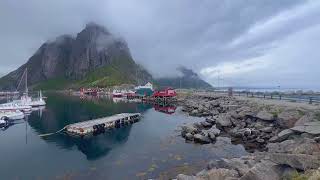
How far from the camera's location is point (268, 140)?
39000 mm

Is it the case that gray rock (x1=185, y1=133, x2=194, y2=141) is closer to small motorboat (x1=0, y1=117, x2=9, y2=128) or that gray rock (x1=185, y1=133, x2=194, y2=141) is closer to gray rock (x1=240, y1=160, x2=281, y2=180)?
gray rock (x1=240, y1=160, x2=281, y2=180)

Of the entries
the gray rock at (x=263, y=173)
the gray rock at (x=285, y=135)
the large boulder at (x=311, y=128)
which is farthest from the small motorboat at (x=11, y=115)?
the gray rock at (x=263, y=173)

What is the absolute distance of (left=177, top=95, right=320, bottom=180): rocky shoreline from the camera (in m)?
17.9

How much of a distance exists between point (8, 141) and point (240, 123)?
39905 mm

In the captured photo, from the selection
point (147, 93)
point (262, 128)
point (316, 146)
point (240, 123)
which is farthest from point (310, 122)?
point (147, 93)

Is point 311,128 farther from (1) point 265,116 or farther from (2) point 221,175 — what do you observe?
(2) point 221,175

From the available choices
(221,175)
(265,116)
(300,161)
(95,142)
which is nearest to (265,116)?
(265,116)

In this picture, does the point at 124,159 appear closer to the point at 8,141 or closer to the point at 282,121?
the point at 282,121

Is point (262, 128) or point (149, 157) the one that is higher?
point (262, 128)

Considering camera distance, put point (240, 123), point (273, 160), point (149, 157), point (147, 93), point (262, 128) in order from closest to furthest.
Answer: point (273, 160) < point (149, 157) < point (262, 128) < point (240, 123) < point (147, 93)

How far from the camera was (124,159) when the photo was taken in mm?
36875

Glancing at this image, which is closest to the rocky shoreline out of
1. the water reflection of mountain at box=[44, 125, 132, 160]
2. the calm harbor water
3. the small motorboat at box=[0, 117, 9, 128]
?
the calm harbor water

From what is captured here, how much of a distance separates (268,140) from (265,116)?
21.6ft

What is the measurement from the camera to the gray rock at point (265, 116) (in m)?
43.9
